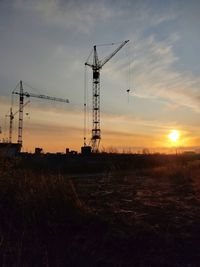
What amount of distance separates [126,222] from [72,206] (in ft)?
4.66

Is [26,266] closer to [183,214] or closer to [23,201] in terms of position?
[23,201]

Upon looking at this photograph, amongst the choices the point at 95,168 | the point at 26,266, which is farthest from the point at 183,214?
the point at 95,168

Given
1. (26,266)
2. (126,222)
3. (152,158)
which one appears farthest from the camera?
(152,158)

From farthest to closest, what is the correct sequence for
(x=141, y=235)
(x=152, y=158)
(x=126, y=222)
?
1. (x=152, y=158)
2. (x=126, y=222)
3. (x=141, y=235)

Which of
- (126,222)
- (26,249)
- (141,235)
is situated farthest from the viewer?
(126,222)

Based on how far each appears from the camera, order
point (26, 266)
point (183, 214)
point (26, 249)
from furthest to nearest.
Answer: point (183, 214), point (26, 249), point (26, 266)

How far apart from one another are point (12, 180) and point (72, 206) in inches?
96.3

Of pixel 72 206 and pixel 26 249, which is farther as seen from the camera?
pixel 72 206

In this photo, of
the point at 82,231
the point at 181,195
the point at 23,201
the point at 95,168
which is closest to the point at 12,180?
the point at 23,201

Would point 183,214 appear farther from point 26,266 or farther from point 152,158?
point 152,158

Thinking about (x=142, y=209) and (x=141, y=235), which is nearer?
(x=141, y=235)

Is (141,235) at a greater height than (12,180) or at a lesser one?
lesser

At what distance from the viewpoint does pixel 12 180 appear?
1178 centimetres

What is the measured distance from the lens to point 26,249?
26.9 ft
